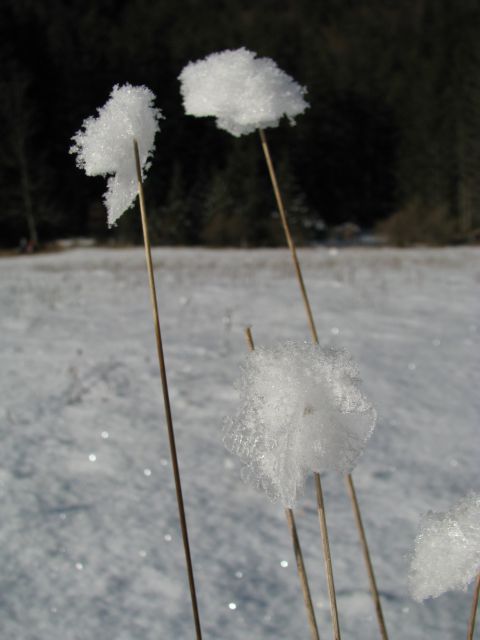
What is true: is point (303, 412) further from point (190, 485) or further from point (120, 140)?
point (190, 485)

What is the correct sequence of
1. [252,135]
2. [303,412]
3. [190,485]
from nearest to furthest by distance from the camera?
[303,412]
[190,485]
[252,135]

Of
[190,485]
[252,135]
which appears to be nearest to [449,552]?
[190,485]

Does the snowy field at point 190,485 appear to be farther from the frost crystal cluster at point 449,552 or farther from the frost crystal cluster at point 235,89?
the frost crystal cluster at point 235,89

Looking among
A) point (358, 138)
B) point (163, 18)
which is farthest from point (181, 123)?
point (163, 18)

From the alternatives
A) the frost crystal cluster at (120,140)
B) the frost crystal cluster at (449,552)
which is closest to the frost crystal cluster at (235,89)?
the frost crystal cluster at (120,140)

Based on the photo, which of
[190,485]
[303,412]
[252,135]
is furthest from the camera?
[252,135]

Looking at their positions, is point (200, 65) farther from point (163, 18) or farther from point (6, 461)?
point (163, 18)
